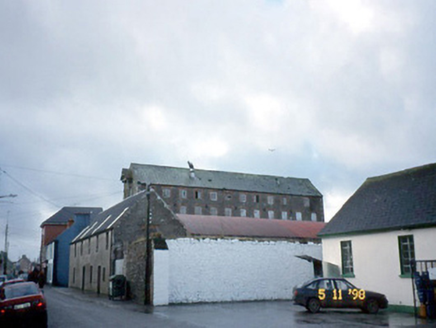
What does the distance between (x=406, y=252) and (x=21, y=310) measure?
50.6ft

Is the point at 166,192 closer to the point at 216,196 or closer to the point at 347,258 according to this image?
the point at 216,196

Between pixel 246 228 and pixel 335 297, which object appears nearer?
pixel 335 297

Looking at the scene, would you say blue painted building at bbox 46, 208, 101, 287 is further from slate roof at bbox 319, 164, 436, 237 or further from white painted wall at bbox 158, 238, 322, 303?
slate roof at bbox 319, 164, 436, 237

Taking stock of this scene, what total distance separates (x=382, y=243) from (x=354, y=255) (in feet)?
6.52

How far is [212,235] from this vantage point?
135ft

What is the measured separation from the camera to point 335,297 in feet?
62.0

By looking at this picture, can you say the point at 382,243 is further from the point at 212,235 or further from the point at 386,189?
the point at 212,235

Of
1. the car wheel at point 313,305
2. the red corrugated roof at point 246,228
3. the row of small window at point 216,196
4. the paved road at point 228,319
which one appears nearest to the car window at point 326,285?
the car wheel at point 313,305

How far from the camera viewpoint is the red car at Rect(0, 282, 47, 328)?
44.7ft

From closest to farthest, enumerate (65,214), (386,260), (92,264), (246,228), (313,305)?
(313,305)
(386,260)
(92,264)
(246,228)
(65,214)

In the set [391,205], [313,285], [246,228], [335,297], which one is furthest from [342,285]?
[246,228]

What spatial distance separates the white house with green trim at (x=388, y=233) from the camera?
61.8ft

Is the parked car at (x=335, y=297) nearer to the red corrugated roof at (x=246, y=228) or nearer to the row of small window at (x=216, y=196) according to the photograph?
the red corrugated roof at (x=246, y=228)

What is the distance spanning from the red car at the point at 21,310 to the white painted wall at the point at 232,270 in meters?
9.74
